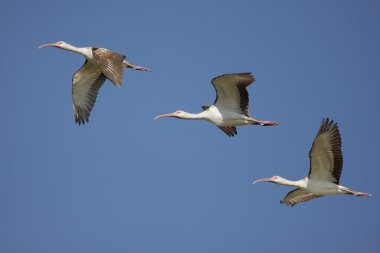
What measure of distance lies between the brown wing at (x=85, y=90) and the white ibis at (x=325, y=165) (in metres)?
6.58

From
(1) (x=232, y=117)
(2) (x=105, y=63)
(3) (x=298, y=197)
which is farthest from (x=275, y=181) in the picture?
(2) (x=105, y=63)

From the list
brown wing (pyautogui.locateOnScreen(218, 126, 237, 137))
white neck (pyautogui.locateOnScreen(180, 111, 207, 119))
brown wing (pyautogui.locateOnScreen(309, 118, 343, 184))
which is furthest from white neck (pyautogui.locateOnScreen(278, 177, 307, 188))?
white neck (pyautogui.locateOnScreen(180, 111, 207, 119))

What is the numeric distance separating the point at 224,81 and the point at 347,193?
481 cm

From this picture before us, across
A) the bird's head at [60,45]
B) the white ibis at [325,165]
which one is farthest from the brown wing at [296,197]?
the bird's head at [60,45]

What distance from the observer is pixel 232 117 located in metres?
21.5

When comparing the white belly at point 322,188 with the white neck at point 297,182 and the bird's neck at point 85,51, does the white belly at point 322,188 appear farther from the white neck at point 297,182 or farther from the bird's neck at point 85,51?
the bird's neck at point 85,51

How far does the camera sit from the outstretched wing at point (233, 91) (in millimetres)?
20438

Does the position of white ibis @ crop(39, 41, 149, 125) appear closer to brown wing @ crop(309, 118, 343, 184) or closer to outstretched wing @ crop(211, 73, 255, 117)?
outstretched wing @ crop(211, 73, 255, 117)

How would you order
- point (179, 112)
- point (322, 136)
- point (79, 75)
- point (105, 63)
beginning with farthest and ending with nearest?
point (79, 75) < point (179, 112) < point (105, 63) < point (322, 136)

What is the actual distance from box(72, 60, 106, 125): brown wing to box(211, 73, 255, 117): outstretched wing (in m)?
4.77

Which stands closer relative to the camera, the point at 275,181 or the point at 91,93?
the point at 275,181

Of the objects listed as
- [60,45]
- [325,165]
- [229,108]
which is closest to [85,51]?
[60,45]

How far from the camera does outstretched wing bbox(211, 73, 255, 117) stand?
20438 millimetres

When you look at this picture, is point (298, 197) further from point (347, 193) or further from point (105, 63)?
point (105, 63)
